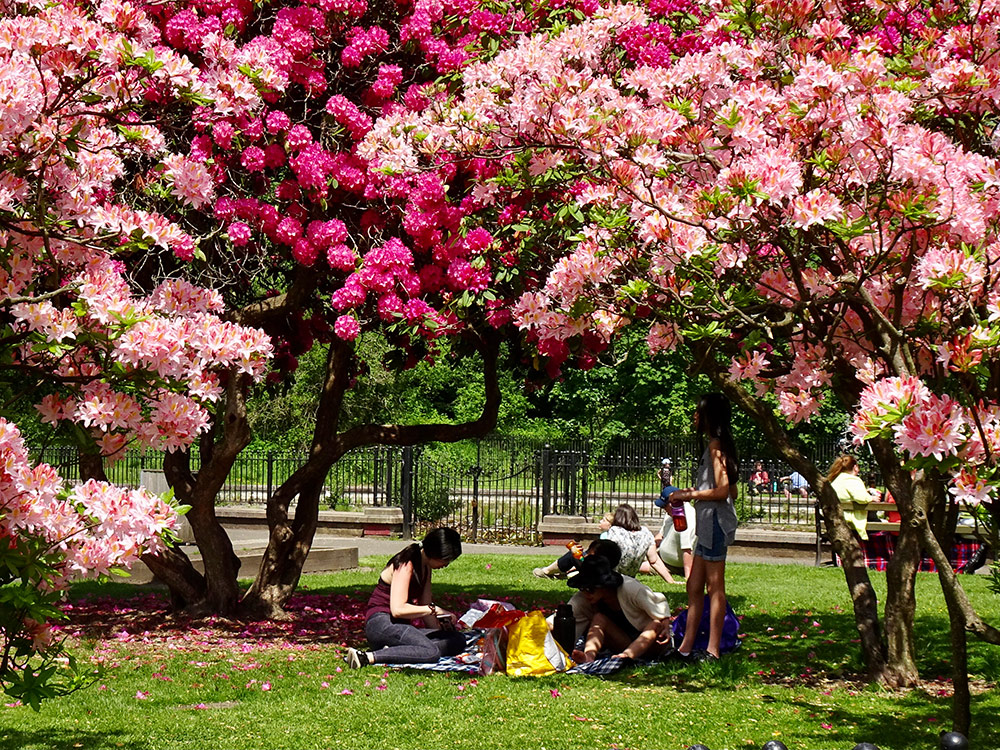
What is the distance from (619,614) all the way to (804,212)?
3791mm

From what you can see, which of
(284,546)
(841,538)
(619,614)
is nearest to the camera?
(841,538)

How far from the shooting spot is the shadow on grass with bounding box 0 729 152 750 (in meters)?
5.29

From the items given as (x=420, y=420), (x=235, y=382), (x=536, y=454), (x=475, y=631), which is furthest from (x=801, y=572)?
(x=420, y=420)

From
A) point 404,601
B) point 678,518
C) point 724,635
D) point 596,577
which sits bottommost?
point 724,635

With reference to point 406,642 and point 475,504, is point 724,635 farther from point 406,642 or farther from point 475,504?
point 475,504

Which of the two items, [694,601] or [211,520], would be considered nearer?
[694,601]

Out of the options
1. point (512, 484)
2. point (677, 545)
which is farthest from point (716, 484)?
point (512, 484)

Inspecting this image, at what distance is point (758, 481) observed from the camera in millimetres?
17750

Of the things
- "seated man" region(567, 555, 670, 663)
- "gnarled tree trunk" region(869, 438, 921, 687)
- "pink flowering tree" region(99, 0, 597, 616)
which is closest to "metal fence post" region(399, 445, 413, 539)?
"pink flowering tree" region(99, 0, 597, 616)

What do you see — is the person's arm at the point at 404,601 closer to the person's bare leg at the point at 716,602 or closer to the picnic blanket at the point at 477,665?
the picnic blanket at the point at 477,665

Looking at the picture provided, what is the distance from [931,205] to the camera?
175 inches

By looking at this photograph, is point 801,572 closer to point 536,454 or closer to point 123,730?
point 536,454

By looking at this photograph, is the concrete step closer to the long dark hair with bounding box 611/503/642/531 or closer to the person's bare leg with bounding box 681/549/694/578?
the long dark hair with bounding box 611/503/642/531

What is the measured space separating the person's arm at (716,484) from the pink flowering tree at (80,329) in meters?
3.70
